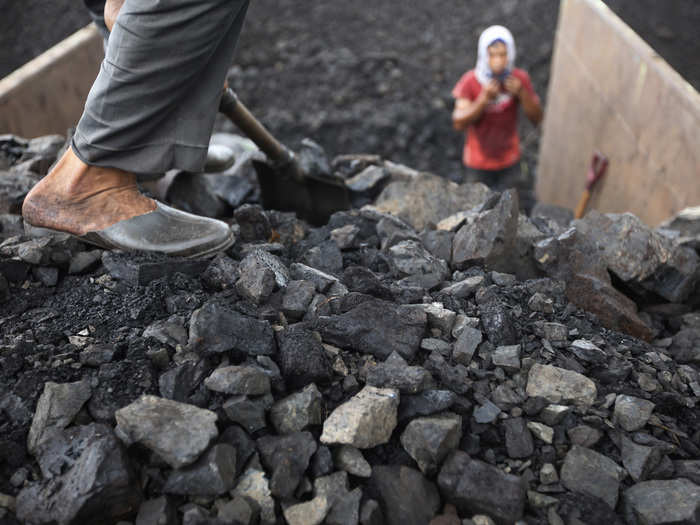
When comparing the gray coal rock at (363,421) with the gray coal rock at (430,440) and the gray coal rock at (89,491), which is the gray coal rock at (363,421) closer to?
the gray coal rock at (430,440)

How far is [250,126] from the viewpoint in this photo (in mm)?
2643

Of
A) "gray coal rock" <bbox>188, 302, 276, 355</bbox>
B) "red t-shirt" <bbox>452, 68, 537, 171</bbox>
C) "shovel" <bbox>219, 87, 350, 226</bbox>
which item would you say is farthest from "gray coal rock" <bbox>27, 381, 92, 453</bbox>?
"red t-shirt" <bbox>452, 68, 537, 171</bbox>

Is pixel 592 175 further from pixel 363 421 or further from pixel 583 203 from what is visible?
pixel 363 421

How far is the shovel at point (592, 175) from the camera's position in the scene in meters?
3.72

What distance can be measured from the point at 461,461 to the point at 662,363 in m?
0.73

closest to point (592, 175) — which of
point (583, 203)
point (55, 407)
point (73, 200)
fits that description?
point (583, 203)

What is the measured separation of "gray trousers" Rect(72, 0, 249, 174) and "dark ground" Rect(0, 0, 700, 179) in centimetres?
322

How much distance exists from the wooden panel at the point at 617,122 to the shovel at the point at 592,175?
4 cm

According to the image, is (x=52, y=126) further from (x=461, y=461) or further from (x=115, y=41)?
(x=461, y=461)

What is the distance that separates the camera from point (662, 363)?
5.37 feet

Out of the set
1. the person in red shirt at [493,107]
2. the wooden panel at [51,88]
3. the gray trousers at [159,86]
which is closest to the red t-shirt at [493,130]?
the person in red shirt at [493,107]

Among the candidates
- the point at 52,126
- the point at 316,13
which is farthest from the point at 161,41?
the point at 316,13

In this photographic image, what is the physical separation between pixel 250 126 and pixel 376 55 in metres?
3.61

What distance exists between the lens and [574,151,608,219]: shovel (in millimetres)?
3719
